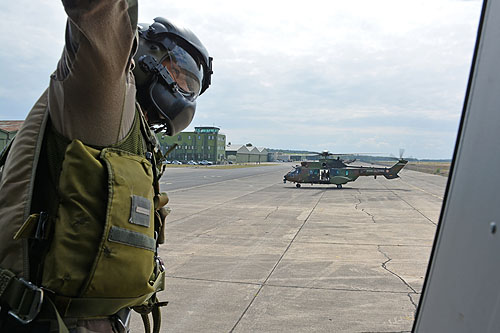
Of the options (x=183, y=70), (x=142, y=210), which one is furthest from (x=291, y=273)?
(x=142, y=210)

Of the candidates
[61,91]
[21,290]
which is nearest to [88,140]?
[61,91]

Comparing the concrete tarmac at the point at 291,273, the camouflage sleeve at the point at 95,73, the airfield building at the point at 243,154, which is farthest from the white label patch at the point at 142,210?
the airfield building at the point at 243,154

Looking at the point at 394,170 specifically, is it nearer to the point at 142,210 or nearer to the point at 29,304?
the point at 142,210

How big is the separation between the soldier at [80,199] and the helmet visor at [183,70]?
0.69m

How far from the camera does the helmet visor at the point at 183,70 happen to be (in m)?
2.18

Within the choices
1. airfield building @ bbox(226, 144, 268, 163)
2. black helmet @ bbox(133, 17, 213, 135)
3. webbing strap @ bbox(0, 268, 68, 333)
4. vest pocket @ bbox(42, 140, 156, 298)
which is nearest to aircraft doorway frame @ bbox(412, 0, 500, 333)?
vest pocket @ bbox(42, 140, 156, 298)

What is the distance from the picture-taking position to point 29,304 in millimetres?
1284

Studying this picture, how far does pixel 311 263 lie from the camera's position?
6426 mm

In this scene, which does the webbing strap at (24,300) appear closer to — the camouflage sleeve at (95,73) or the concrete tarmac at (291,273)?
the camouflage sleeve at (95,73)

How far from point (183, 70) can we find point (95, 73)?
1.01 m

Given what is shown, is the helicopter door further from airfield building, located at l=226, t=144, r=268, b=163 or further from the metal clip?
airfield building, located at l=226, t=144, r=268, b=163

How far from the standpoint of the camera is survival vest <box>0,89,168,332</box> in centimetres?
131

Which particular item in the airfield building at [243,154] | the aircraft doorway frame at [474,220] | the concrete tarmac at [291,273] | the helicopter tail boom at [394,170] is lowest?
the airfield building at [243,154]

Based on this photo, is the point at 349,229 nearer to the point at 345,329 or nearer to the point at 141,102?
the point at 345,329
